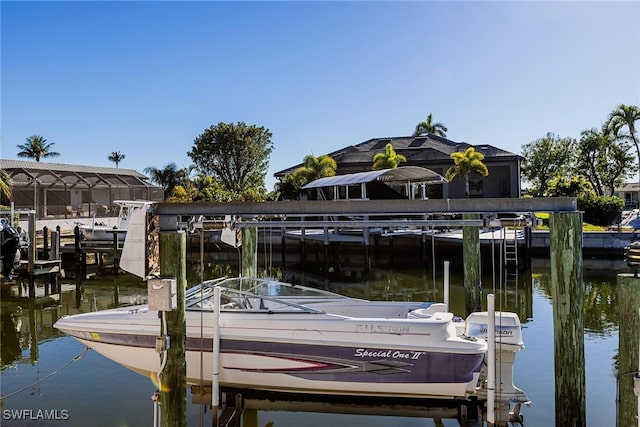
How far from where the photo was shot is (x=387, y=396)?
22.2ft

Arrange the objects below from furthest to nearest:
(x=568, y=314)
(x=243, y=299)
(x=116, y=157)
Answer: (x=116, y=157)
(x=243, y=299)
(x=568, y=314)

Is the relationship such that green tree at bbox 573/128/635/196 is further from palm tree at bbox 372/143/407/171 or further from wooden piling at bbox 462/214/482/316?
wooden piling at bbox 462/214/482/316

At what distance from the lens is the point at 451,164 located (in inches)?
1270

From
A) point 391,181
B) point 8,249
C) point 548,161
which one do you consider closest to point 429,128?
point 548,161

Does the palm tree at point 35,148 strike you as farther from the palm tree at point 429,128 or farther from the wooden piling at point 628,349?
the wooden piling at point 628,349

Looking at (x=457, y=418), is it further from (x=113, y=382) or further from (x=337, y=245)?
(x=337, y=245)

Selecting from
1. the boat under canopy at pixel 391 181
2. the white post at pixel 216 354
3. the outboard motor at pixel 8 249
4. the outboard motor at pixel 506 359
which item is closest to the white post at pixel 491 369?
the outboard motor at pixel 506 359

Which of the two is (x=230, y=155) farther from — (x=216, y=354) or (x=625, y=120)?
(x=216, y=354)

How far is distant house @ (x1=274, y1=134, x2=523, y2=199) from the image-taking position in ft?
103

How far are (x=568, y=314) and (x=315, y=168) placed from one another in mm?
27300

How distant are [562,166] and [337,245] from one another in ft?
116

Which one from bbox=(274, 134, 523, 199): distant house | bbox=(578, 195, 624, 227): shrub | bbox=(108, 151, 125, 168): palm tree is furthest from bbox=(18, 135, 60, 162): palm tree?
bbox=(578, 195, 624, 227): shrub

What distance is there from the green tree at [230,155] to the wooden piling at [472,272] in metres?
42.9

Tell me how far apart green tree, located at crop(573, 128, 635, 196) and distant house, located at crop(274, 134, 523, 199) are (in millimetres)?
18282
